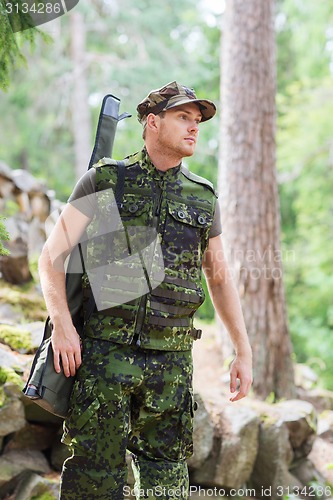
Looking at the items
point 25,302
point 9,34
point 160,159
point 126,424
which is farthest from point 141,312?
point 25,302

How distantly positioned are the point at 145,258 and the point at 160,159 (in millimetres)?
520

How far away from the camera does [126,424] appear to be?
112 inches

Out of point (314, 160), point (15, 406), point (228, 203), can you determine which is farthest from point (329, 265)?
point (15, 406)

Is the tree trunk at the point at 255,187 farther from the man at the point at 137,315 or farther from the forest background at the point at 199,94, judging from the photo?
the forest background at the point at 199,94

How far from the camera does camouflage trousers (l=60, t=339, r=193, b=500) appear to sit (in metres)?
2.81

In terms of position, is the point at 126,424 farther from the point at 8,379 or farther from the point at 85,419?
the point at 8,379

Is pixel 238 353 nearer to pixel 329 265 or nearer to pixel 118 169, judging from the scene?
pixel 118 169

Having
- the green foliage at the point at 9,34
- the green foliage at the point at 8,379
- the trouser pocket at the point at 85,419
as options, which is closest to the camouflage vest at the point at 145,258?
the trouser pocket at the point at 85,419

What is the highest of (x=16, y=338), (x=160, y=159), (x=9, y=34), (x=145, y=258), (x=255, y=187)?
(x=255, y=187)

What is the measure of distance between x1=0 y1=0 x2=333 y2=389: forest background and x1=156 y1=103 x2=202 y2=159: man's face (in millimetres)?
9167

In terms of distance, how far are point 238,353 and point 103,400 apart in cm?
79

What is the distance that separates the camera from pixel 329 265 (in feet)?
45.8

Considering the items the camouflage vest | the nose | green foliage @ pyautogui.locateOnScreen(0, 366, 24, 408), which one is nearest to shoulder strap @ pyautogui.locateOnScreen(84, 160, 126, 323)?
the camouflage vest

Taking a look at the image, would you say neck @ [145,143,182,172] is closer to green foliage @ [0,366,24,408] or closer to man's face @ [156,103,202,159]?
man's face @ [156,103,202,159]
